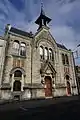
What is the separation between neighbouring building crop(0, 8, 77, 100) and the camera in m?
16.3

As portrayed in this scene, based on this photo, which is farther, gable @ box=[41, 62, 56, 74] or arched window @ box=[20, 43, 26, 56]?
gable @ box=[41, 62, 56, 74]

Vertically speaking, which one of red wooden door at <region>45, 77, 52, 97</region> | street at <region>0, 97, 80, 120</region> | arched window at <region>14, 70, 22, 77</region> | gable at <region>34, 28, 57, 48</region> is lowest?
street at <region>0, 97, 80, 120</region>

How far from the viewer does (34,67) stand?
1884cm

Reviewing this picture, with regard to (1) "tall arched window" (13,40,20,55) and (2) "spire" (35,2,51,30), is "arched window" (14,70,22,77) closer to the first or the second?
(1) "tall arched window" (13,40,20,55)

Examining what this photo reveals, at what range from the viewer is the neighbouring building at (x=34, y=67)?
16266 mm

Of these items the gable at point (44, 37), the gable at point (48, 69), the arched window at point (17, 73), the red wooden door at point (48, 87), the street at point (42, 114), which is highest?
the gable at point (44, 37)

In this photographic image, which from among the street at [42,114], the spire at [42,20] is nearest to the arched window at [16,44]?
the spire at [42,20]

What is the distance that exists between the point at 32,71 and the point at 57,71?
5.81m

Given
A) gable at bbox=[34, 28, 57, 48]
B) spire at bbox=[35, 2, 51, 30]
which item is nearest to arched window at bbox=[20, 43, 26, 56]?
gable at bbox=[34, 28, 57, 48]

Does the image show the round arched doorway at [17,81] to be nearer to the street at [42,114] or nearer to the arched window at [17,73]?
the arched window at [17,73]

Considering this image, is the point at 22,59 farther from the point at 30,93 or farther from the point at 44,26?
the point at 44,26

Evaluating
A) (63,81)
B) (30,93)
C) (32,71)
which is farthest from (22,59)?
(63,81)

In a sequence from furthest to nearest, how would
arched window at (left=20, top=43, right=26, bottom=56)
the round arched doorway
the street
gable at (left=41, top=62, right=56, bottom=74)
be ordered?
gable at (left=41, top=62, right=56, bottom=74), arched window at (left=20, top=43, right=26, bottom=56), the round arched doorway, the street

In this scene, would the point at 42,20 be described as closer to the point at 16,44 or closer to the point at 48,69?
the point at 16,44
